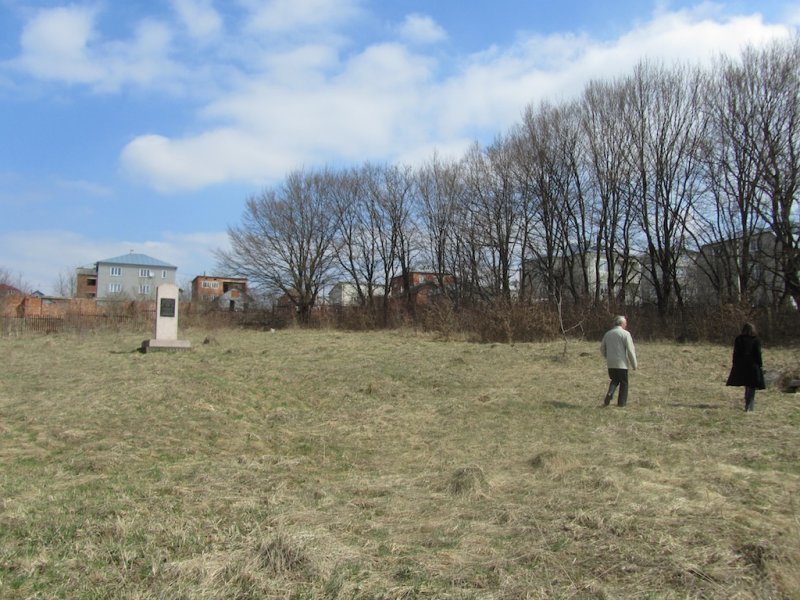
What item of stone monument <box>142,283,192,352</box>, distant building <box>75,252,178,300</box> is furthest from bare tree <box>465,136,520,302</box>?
distant building <box>75,252,178,300</box>

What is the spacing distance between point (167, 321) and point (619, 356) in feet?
42.7

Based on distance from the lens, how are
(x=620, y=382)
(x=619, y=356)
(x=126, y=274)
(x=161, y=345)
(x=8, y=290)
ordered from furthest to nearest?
1. (x=126, y=274)
2. (x=8, y=290)
3. (x=161, y=345)
4. (x=620, y=382)
5. (x=619, y=356)

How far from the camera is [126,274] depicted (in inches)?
3393

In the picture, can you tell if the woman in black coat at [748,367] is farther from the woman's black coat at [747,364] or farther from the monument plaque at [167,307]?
the monument plaque at [167,307]

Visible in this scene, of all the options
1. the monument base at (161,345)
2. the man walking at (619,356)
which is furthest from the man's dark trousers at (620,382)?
the monument base at (161,345)

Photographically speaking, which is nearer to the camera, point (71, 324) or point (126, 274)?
point (71, 324)

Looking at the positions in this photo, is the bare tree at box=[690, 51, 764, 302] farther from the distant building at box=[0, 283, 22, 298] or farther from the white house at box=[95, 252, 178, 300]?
the white house at box=[95, 252, 178, 300]

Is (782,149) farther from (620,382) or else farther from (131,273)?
(131,273)

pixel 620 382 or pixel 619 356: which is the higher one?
pixel 619 356

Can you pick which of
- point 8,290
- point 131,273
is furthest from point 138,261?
point 8,290

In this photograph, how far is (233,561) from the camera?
11.6 feet

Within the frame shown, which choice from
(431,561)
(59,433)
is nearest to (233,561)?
(431,561)

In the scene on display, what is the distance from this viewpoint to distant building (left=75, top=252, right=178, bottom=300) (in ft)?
277

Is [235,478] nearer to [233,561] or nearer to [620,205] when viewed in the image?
[233,561]
